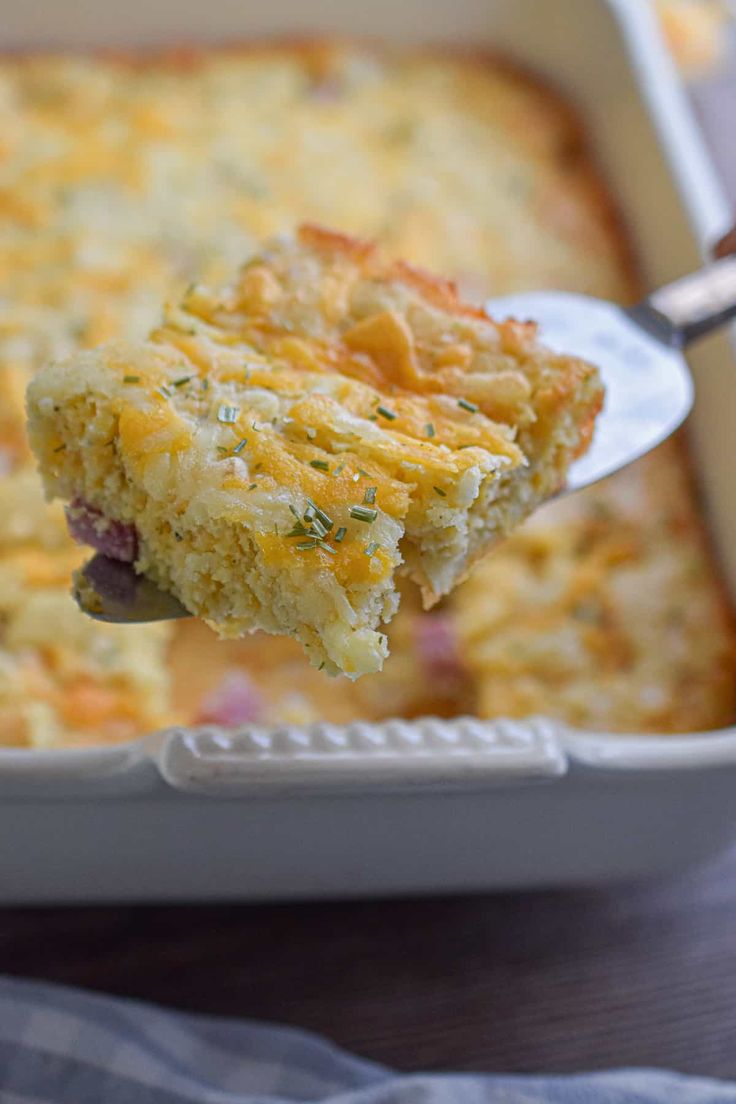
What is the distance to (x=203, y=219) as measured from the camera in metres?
2.47

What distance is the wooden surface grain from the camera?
188 centimetres

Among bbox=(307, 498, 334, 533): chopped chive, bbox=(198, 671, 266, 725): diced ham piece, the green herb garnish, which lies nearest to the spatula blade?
the green herb garnish

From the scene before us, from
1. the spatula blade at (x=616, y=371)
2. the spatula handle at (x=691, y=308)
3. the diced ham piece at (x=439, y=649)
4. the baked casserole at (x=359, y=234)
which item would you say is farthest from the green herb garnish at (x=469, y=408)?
the diced ham piece at (x=439, y=649)

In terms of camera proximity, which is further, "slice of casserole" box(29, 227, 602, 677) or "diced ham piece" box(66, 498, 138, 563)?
"diced ham piece" box(66, 498, 138, 563)

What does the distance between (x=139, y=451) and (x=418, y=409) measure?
33cm

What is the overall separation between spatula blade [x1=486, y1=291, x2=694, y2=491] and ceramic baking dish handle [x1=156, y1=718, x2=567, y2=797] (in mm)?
357

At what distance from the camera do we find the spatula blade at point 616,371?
5.65ft

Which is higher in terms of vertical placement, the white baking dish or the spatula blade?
the spatula blade

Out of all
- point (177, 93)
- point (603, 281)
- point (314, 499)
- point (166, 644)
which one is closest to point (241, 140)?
point (177, 93)

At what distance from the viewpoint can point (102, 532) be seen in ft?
4.91

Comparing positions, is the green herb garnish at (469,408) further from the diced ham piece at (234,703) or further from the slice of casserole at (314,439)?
the diced ham piece at (234,703)

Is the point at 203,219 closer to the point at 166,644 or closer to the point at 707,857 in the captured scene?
the point at 166,644

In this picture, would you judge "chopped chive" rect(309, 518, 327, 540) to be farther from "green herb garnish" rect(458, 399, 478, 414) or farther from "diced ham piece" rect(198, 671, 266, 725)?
"diced ham piece" rect(198, 671, 266, 725)

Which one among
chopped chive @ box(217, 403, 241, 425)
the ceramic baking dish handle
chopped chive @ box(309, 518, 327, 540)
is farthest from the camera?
the ceramic baking dish handle
